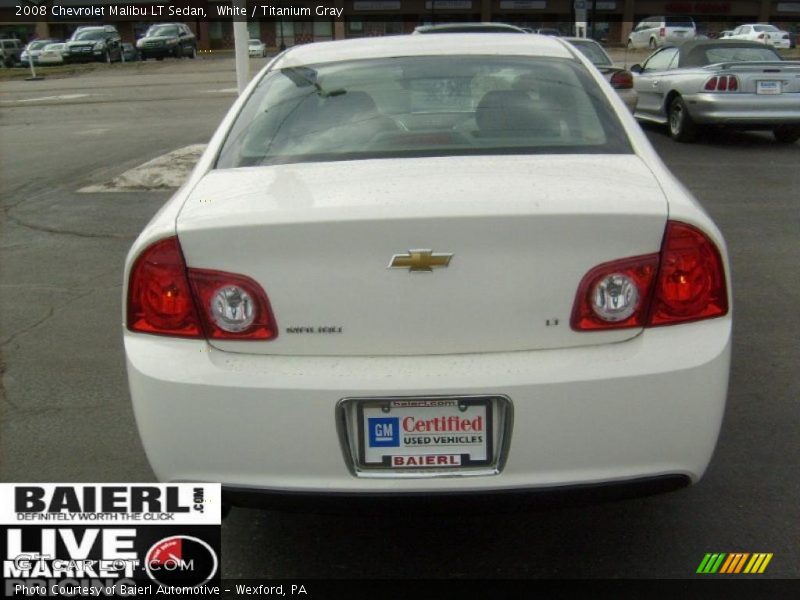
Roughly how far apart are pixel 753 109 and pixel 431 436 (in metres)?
10.6

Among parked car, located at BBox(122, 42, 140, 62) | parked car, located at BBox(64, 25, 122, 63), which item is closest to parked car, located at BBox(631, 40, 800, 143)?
parked car, located at BBox(64, 25, 122, 63)

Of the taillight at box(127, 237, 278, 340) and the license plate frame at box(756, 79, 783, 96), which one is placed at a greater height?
the taillight at box(127, 237, 278, 340)

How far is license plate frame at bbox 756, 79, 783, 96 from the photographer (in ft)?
38.0

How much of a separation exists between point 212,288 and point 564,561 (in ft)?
4.73

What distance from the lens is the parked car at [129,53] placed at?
143 feet

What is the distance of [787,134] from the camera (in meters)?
12.6

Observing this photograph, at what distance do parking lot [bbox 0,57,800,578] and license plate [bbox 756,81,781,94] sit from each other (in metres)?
2.08

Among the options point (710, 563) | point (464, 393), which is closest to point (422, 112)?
point (464, 393)

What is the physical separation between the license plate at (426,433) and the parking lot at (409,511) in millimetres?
173

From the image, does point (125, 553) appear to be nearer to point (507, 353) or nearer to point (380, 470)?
point (380, 470)

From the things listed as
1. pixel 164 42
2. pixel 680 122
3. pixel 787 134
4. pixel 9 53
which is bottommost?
pixel 9 53

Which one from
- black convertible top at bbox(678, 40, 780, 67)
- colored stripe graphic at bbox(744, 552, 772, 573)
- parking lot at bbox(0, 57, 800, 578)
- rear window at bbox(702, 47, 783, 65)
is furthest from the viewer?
black convertible top at bbox(678, 40, 780, 67)

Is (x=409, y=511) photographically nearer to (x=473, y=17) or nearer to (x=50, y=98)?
(x=50, y=98)

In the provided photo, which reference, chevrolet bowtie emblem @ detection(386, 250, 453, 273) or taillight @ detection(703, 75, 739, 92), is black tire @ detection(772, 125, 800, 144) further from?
chevrolet bowtie emblem @ detection(386, 250, 453, 273)
